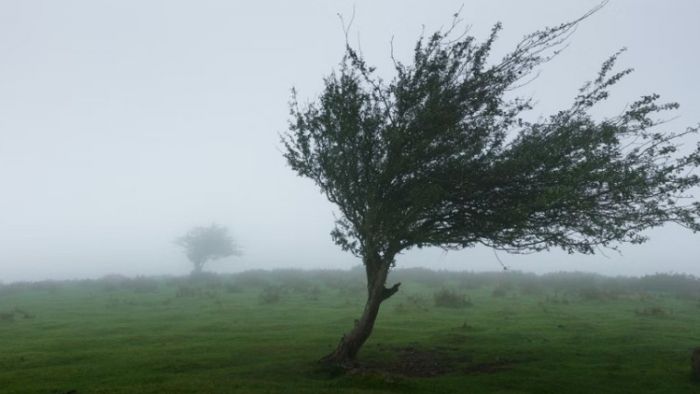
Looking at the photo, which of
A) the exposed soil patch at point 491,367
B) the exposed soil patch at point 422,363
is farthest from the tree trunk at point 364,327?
the exposed soil patch at point 491,367

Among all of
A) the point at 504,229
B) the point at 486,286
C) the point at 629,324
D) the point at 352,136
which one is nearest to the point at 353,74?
the point at 352,136

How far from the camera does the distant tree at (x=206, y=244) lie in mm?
123625

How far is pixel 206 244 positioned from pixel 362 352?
348ft

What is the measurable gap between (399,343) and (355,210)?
8998 mm

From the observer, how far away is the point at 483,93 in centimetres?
1839

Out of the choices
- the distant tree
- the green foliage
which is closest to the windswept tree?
the green foliage

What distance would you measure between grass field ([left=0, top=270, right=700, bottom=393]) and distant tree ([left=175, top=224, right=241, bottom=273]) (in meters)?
71.4

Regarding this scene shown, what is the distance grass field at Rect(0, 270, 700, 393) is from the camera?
663 inches

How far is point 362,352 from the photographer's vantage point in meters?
23.0

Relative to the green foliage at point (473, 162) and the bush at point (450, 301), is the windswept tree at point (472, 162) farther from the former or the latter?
the bush at point (450, 301)

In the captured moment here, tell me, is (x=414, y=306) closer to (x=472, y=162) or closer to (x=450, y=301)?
(x=450, y=301)

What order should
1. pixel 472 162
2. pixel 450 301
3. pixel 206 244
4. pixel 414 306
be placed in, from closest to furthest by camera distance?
pixel 472 162 → pixel 414 306 → pixel 450 301 → pixel 206 244

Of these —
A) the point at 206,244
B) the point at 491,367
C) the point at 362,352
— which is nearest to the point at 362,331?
the point at 362,352

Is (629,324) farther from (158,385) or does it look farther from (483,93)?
(158,385)
